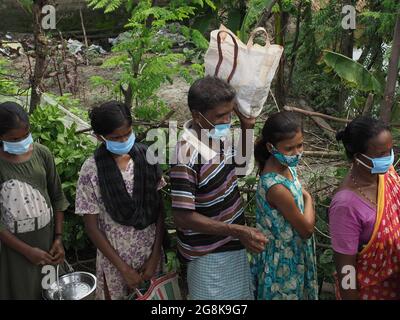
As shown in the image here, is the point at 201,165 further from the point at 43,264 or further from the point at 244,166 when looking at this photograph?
the point at 43,264

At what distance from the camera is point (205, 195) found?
230 centimetres

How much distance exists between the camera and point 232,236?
7.47ft

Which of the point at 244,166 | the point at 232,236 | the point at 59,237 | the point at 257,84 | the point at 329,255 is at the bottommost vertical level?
the point at 329,255

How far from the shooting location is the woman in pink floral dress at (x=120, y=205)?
8.00 ft

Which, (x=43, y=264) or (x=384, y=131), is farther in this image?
(x=43, y=264)

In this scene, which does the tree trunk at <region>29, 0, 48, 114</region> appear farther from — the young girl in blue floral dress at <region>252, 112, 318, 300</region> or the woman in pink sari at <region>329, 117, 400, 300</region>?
the woman in pink sari at <region>329, 117, 400, 300</region>

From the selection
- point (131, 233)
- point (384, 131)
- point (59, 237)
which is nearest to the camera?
point (384, 131)

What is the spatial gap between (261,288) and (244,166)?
63cm

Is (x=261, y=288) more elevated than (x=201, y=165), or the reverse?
(x=201, y=165)

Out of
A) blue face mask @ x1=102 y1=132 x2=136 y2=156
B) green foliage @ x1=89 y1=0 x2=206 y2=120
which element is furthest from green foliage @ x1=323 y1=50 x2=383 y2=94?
blue face mask @ x1=102 y1=132 x2=136 y2=156

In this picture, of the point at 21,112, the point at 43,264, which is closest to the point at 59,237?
the point at 43,264

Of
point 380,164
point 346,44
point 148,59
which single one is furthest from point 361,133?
point 346,44

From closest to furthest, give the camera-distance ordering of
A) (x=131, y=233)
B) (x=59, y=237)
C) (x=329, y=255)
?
1. (x=131, y=233)
2. (x=59, y=237)
3. (x=329, y=255)

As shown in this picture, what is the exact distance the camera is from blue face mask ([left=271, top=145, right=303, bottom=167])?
2.32 metres
